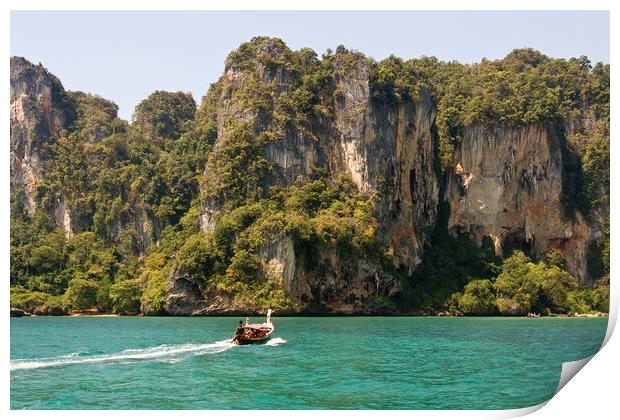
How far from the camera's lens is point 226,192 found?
53281mm

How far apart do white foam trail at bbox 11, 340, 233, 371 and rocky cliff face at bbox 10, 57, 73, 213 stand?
142 feet

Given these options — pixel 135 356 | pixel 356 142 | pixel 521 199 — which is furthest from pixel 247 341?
pixel 521 199

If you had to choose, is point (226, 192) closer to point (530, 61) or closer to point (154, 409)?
point (530, 61)

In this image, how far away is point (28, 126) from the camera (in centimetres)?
6806

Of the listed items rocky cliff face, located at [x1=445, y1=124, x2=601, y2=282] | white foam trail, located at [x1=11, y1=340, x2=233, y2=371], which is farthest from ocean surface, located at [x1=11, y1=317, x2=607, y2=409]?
rocky cliff face, located at [x1=445, y1=124, x2=601, y2=282]

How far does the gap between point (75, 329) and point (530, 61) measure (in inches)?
1743

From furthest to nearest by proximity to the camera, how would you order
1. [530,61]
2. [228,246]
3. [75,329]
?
1. [530,61]
2. [228,246]
3. [75,329]

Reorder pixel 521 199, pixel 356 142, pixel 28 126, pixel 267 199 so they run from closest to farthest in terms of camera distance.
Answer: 1. pixel 267 199
2. pixel 356 142
3. pixel 521 199
4. pixel 28 126

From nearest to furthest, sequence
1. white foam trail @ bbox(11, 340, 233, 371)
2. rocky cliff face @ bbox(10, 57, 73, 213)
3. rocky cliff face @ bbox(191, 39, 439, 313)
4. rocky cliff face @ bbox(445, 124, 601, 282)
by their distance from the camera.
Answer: white foam trail @ bbox(11, 340, 233, 371) → rocky cliff face @ bbox(191, 39, 439, 313) → rocky cliff face @ bbox(445, 124, 601, 282) → rocky cliff face @ bbox(10, 57, 73, 213)

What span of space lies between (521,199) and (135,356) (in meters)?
40.6

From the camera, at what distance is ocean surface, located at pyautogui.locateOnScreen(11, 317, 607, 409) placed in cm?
1878

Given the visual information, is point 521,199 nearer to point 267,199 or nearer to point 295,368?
point 267,199

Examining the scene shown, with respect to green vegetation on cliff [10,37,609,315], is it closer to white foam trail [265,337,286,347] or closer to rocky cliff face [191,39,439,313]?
rocky cliff face [191,39,439,313]

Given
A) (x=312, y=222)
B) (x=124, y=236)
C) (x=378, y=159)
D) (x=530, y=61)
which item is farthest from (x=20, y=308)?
(x=530, y=61)
